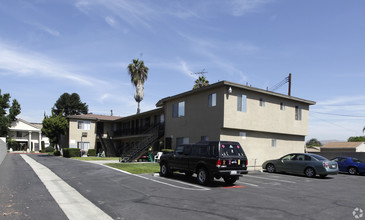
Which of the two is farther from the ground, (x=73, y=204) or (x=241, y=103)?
(x=241, y=103)

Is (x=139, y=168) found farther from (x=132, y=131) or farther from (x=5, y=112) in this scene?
(x=5, y=112)

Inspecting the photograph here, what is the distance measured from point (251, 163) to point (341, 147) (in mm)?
34224

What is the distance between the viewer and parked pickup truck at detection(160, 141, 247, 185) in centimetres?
1238

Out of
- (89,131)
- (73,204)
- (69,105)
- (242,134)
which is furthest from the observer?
(69,105)

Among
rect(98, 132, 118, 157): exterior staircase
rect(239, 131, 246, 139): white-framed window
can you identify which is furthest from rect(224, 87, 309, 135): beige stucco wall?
rect(98, 132, 118, 157): exterior staircase

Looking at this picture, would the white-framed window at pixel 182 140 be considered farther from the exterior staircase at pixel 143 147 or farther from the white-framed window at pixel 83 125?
the white-framed window at pixel 83 125

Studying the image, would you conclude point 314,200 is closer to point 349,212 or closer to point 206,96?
point 349,212

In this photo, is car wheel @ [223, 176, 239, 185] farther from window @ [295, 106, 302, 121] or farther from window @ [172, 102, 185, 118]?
window @ [295, 106, 302, 121]

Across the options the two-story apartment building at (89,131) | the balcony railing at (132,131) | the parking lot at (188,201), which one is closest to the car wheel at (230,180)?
the parking lot at (188,201)

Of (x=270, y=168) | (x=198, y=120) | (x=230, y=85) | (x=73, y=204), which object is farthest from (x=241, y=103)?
(x=73, y=204)

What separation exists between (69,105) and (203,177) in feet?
226

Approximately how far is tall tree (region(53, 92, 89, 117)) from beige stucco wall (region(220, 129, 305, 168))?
6190 centimetres

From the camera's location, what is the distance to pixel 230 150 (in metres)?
13.0

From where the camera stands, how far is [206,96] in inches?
866
